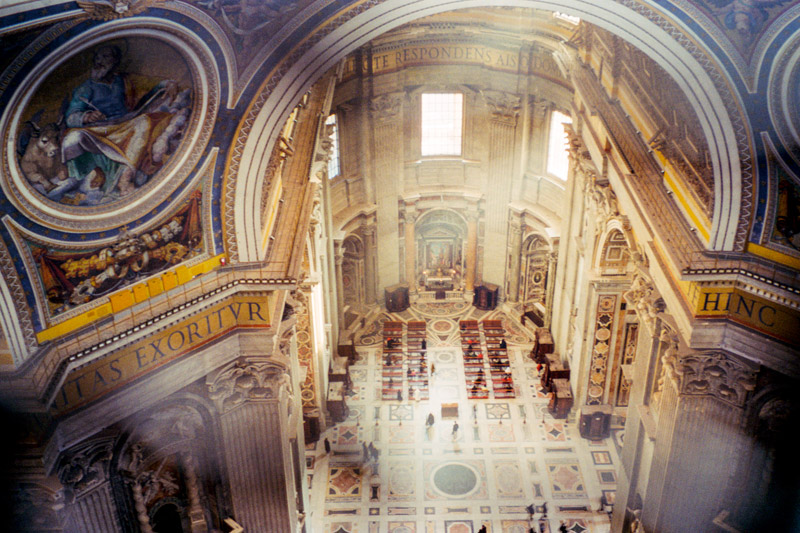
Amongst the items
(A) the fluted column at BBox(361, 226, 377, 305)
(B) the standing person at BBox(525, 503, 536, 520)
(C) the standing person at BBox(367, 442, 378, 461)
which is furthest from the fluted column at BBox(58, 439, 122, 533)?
(A) the fluted column at BBox(361, 226, 377, 305)

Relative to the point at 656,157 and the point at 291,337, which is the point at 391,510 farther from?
the point at 656,157

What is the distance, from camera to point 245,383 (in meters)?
14.0

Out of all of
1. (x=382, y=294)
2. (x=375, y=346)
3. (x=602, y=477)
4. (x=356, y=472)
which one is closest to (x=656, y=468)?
(x=602, y=477)

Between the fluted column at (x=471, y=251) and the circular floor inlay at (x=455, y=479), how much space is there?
10.5m

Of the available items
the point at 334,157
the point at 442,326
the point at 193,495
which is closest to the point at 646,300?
the point at 193,495

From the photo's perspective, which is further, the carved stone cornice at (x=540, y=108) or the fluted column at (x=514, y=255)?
the fluted column at (x=514, y=255)

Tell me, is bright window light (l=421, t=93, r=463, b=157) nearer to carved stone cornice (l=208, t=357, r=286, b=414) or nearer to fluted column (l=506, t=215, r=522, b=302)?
fluted column (l=506, t=215, r=522, b=302)

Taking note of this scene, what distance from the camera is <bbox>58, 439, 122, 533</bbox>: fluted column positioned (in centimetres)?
1159

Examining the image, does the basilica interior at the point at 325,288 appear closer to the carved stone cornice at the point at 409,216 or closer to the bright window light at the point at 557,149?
the bright window light at the point at 557,149

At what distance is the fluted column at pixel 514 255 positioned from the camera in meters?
28.6

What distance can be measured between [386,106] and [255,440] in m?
15.8

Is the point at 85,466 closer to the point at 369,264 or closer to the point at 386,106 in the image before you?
the point at 369,264

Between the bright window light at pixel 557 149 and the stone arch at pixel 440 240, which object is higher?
the bright window light at pixel 557 149

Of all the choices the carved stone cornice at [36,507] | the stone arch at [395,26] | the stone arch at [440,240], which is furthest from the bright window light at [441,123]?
the carved stone cornice at [36,507]
